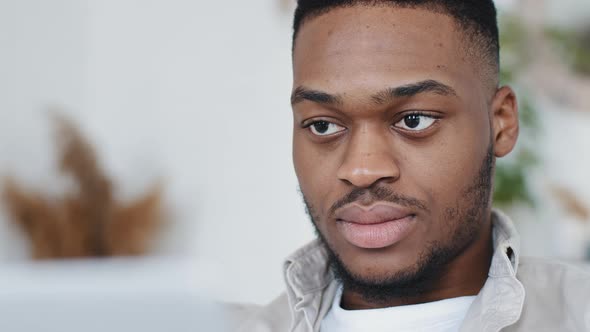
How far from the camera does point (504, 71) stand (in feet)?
7.00

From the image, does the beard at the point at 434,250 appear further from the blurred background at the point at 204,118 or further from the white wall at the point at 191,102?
the white wall at the point at 191,102

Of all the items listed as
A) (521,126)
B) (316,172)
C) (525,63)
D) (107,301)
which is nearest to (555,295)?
(316,172)

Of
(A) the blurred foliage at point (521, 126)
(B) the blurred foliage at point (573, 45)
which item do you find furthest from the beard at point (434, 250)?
(B) the blurred foliage at point (573, 45)

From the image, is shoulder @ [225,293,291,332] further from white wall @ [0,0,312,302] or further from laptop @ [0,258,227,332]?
white wall @ [0,0,312,302]

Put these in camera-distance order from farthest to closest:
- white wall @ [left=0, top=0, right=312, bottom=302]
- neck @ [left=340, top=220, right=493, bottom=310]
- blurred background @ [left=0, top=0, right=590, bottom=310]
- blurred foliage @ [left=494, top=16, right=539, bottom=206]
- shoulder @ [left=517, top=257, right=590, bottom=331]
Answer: white wall @ [left=0, top=0, right=312, bottom=302] < blurred background @ [left=0, top=0, right=590, bottom=310] < blurred foliage @ [left=494, top=16, right=539, bottom=206] < neck @ [left=340, top=220, right=493, bottom=310] < shoulder @ [left=517, top=257, right=590, bottom=331]

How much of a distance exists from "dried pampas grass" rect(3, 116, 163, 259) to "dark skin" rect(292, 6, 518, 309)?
1297 millimetres

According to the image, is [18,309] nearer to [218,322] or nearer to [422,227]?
[218,322]

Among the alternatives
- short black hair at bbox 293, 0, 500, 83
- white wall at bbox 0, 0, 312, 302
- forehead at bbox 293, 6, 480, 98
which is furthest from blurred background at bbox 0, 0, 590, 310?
forehead at bbox 293, 6, 480, 98

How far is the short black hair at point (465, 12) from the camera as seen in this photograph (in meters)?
0.94

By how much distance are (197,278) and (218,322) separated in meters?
0.03

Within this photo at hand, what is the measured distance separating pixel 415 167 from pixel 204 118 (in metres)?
1.65

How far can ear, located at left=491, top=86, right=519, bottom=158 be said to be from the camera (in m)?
1.01

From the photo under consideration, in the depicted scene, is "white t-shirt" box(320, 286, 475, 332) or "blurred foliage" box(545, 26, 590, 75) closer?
"white t-shirt" box(320, 286, 475, 332)

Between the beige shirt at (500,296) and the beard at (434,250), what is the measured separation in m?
0.05
